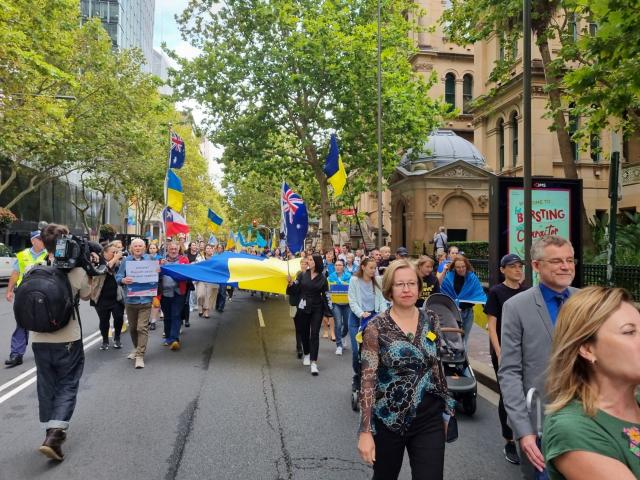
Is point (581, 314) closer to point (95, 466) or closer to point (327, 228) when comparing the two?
point (95, 466)

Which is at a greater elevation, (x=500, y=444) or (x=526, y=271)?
(x=526, y=271)

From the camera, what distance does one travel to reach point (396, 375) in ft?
10.2

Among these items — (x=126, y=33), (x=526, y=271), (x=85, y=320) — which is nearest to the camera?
(x=526, y=271)

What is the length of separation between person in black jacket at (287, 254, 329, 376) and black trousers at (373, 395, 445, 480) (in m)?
5.06

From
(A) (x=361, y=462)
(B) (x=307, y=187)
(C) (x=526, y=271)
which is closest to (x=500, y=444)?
(A) (x=361, y=462)

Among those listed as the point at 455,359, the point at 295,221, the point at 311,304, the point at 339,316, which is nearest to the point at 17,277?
the point at 311,304

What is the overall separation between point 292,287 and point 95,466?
460cm

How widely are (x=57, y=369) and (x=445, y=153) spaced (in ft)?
89.3

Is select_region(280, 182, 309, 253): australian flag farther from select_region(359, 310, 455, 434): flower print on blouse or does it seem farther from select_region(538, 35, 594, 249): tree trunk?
Answer: select_region(359, 310, 455, 434): flower print on blouse

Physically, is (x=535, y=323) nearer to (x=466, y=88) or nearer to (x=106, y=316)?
(x=106, y=316)

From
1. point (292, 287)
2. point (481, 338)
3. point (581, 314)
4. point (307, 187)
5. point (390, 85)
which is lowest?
point (481, 338)

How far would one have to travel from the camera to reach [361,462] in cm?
471

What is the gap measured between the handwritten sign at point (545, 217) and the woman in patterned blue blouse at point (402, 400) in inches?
193

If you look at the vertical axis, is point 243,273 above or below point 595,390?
below
